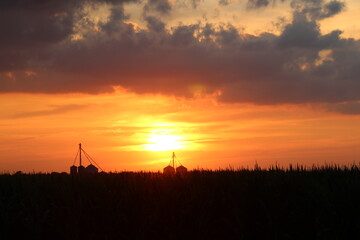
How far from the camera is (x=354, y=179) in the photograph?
584 inches

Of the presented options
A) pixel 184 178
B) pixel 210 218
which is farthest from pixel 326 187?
pixel 184 178

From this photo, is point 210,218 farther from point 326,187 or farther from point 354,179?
point 354,179

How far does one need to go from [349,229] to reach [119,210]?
24.5ft

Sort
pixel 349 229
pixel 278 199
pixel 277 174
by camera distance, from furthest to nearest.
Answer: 1. pixel 277 174
2. pixel 278 199
3. pixel 349 229

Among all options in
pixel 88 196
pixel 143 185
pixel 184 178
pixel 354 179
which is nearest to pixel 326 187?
pixel 354 179

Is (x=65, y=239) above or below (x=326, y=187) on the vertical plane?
below

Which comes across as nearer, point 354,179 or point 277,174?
point 354,179

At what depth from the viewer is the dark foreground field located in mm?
14312

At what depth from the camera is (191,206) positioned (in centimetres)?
1559

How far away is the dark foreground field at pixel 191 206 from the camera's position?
14312mm

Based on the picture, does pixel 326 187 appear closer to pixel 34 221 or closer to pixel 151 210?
pixel 151 210

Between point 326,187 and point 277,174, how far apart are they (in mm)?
1878

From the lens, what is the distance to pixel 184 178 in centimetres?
1661

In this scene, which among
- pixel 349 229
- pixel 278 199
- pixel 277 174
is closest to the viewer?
pixel 349 229
